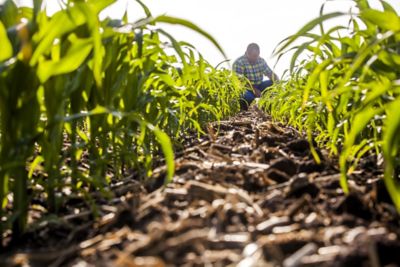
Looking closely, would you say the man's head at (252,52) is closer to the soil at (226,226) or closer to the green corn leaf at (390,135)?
the soil at (226,226)

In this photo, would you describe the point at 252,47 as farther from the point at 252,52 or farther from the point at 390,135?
the point at 390,135

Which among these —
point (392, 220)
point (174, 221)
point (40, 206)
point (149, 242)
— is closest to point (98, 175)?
point (40, 206)

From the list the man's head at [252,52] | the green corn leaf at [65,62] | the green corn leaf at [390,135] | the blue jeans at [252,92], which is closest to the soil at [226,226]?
the green corn leaf at [390,135]

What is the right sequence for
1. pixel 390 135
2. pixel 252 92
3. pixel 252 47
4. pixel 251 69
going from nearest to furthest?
pixel 390 135
pixel 252 92
pixel 252 47
pixel 251 69

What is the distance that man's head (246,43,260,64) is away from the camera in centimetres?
830

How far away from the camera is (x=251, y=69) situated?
8438mm

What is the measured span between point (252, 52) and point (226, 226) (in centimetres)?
777

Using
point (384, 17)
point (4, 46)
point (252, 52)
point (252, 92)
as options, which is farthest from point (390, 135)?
point (252, 52)

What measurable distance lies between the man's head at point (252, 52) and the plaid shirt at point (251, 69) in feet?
0.38

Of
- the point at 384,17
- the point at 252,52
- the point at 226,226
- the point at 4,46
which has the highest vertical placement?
the point at 252,52

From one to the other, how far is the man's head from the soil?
7295mm

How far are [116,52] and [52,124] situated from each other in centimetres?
38

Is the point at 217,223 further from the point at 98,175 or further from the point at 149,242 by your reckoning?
the point at 98,175

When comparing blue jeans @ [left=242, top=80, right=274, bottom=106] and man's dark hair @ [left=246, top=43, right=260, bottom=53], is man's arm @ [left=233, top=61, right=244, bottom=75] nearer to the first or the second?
man's dark hair @ [left=246, top=43, right=260, bottom=53]
